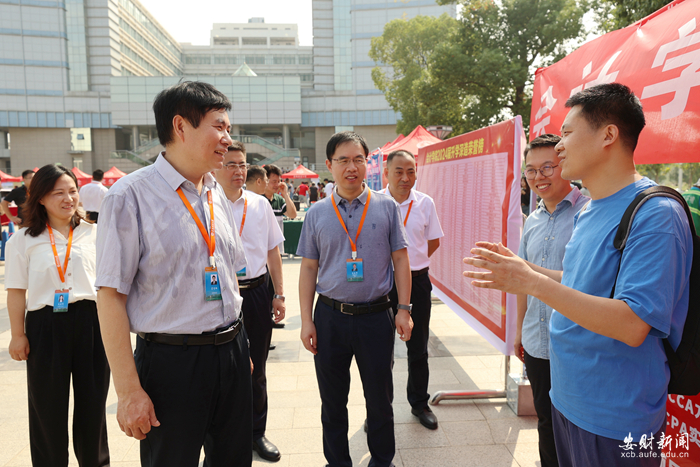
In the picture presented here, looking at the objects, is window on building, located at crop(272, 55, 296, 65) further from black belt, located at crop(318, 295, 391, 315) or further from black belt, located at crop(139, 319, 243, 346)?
black belt, located at crop(139, 319, 243, 346)

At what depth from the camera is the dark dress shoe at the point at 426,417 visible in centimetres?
313

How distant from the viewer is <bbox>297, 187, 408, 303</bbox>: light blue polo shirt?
99.0 inches

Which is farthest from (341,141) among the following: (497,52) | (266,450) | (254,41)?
(254,41)

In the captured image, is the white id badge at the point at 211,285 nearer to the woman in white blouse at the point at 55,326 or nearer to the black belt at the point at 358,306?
the black belt at the point at 358,306

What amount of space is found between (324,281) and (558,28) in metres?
13.4

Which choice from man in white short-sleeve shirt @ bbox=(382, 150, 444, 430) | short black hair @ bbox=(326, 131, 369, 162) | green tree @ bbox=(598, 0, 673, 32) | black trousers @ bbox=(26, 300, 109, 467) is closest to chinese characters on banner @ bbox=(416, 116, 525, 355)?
man in white short-sleeve shirt @ bbox=(382, 150, 444, 430)

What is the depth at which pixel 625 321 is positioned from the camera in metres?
1.27

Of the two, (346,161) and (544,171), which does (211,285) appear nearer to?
(346,161)

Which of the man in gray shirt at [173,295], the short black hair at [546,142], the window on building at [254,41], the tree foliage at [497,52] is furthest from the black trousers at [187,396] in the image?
the window on building at [254,41]

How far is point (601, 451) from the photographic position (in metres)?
1.43

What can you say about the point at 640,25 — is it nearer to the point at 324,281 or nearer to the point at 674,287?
the point at 674,287

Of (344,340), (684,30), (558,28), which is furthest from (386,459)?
(558,28)

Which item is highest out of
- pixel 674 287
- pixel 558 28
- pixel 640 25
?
pixel 558 28

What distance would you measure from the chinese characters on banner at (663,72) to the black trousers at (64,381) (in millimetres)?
3030
